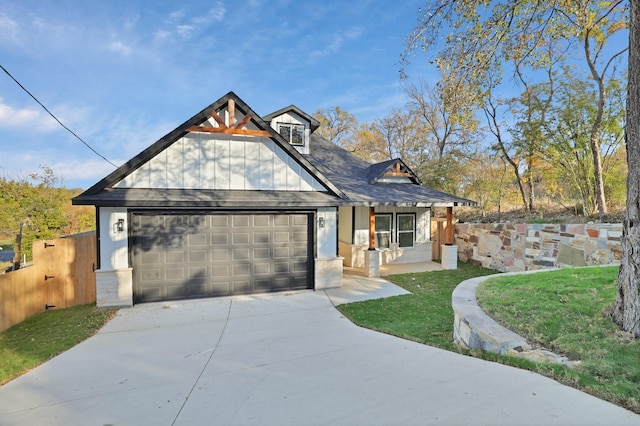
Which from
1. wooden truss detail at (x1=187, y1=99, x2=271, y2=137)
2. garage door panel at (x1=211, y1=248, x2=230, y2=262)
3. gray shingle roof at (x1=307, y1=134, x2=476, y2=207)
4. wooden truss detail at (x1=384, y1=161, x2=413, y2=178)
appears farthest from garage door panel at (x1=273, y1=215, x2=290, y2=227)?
wooden truss detail at (x1=384, y1=161, x2=413, y2=178)

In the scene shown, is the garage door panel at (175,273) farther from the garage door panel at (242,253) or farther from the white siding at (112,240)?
the garage door panel at (242,253)

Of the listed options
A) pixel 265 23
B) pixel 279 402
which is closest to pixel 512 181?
pixel 265 23

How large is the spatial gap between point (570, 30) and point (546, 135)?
19.8 feet

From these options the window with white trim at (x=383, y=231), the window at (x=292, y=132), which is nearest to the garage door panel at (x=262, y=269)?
the window with white trim at (x=383, y=231)

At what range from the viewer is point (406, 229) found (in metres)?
12.7

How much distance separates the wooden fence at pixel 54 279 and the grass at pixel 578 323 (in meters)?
8.93

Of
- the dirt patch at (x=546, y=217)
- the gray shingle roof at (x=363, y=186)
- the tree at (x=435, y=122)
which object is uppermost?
the tree at (x=435, y=122)

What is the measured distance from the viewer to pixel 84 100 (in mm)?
11250

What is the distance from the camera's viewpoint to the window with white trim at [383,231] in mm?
12227

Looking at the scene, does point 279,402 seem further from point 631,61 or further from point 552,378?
point 631,61

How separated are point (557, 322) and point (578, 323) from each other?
24cm

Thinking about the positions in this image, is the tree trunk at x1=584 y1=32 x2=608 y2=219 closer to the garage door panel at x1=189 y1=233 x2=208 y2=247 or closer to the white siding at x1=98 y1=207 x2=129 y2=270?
the garage door panel at x1=189 y1=233 x2=208 y2=247

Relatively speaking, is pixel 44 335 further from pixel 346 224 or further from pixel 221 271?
pixel 346 224

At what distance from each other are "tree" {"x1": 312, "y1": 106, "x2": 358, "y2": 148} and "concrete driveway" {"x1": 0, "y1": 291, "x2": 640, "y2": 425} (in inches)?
939
